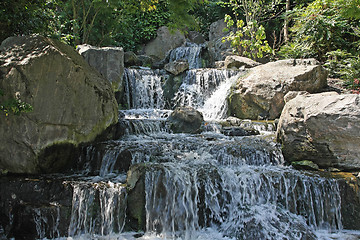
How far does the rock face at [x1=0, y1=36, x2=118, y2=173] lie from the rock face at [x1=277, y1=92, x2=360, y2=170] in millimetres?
4233

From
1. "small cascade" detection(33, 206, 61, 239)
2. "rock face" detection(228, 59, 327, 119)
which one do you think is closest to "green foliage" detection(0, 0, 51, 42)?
"small cascade" detection(33, 206, 61, 239)

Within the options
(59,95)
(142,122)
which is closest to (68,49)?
(59,95)

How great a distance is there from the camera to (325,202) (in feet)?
15.0

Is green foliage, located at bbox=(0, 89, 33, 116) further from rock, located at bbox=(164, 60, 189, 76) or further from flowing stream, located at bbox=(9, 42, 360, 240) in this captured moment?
rock, located at bbox=(164, 60, 189, 76)

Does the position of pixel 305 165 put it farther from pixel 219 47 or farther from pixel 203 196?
pixel 219 47

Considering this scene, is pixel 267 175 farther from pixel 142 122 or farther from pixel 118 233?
pixel 142 122

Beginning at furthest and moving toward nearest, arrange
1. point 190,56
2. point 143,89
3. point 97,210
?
point 190,56 → point 143,89 → point 97,210

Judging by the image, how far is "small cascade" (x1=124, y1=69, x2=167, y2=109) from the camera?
421 inches

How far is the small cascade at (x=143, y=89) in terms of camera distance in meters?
10.7

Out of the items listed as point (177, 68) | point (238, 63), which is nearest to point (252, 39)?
point (238, 63)

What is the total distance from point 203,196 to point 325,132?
2648 mm

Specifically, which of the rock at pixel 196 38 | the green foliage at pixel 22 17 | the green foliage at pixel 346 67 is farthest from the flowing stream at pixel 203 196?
the rock at pixel 196 38

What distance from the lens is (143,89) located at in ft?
35.7

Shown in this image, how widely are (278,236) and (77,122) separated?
4057 mm
